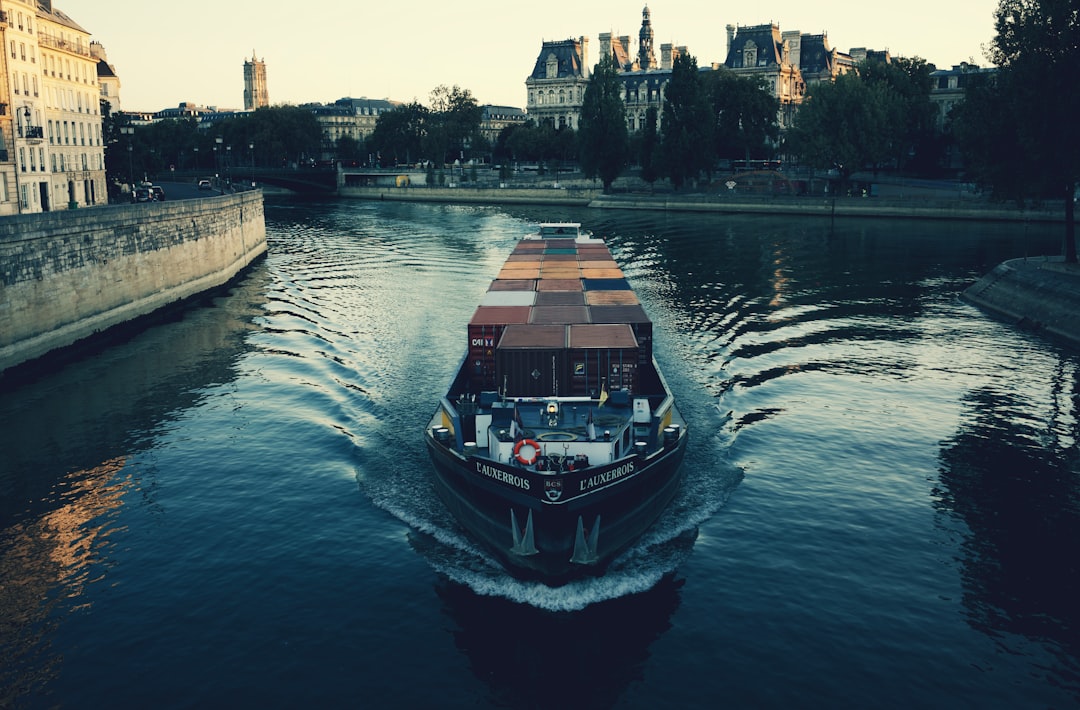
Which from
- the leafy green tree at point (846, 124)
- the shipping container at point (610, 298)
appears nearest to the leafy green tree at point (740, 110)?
the leafy green tree at point (846, 124)

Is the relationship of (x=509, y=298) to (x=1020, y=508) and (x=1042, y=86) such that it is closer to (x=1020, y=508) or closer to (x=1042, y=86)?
(x=1020, y=508)

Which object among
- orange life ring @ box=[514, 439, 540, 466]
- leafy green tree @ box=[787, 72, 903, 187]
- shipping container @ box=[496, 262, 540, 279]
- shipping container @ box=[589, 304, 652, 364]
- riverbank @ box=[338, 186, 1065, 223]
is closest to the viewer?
orange life ring @ box=[514, 439, 540, 466]

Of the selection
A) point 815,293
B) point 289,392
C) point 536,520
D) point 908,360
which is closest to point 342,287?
point 289,392

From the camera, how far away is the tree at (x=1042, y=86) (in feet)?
217

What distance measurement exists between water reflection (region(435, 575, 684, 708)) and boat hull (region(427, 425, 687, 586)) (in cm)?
167

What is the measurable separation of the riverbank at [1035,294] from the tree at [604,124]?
3792 inches

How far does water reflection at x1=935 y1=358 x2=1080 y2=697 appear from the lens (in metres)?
26.8

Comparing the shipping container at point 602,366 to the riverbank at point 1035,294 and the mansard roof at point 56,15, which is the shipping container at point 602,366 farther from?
the mansard roof at point 56,15

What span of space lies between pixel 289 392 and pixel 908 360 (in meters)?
36.9

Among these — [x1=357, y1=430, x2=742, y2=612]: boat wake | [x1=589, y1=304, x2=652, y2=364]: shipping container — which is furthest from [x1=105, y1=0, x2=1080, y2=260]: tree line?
[x1=357, y1=430, x2=742, y2=612]: boat wake

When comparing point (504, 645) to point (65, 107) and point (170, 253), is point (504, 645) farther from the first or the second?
point (65, 107)

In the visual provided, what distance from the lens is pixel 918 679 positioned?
23844 mm

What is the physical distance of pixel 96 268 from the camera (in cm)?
6184

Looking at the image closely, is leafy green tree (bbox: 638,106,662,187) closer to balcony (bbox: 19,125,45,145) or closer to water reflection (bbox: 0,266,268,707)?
balcony (bbox: 19,125,45,145)
